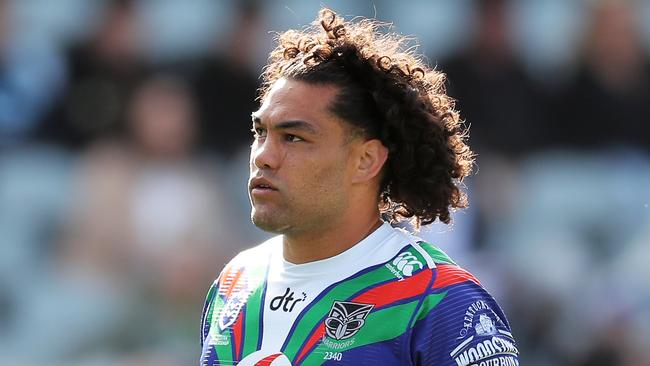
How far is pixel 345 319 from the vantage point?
4406 mm

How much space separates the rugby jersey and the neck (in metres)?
0.04

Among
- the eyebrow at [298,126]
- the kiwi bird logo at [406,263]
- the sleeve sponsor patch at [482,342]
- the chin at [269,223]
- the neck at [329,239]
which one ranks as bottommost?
the sleeve sponsor patch at [482,342]

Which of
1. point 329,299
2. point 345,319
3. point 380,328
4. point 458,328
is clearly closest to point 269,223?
point 329,299

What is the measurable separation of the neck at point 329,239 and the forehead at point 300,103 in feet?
1.39

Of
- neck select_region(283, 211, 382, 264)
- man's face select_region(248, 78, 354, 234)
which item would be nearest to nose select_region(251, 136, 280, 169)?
man's face select_region(248, 78, 354, 234)

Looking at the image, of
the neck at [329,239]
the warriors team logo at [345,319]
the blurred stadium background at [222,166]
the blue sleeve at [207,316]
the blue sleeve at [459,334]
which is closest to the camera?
the blue sleeve at [459,334]

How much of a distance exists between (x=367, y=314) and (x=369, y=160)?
64 cm

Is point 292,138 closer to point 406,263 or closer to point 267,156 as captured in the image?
point 267,156

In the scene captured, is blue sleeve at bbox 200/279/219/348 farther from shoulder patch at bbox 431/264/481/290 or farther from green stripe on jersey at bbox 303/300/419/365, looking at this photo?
shoulder patch at bbox 431/264/481/290

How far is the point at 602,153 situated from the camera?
10047mm

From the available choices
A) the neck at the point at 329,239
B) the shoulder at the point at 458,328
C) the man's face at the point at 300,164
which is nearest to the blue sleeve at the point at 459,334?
the shoulder at the point at 458,328

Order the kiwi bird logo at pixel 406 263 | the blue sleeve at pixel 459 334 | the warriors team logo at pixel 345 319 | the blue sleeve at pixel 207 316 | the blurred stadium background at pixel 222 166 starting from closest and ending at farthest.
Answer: the blue sleeve at pixel 459 334, the warriors team logo at pixel 345 319, the kiwi bird logo at pixel 406 263, the blue sleeve at pixel 207 316, the blurred stadium background at pixel 222 166

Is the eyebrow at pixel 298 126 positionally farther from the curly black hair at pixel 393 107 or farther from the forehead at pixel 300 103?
the curly black hair at pixel 393 107

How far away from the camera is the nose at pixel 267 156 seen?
4531 mm
